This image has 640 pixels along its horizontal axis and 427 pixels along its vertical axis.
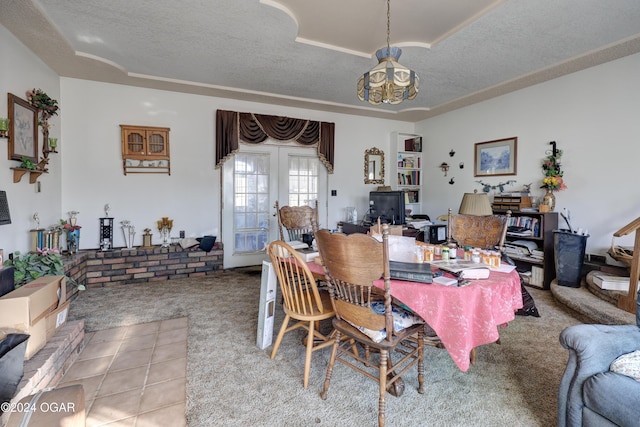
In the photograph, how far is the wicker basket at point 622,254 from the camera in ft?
9.13

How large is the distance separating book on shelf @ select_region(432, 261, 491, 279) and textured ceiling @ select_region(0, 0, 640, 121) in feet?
6.96

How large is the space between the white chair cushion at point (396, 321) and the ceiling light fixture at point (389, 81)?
4.95ft

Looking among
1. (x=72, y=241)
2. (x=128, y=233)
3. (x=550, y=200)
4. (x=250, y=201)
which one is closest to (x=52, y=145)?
(x=72, y=241)

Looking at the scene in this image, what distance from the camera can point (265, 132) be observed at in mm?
4754

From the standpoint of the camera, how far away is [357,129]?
561cm

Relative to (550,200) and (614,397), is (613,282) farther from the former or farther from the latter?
(614,397)

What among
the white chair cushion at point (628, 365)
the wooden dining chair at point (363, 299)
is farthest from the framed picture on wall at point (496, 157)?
the wooden dining chair at point (363, 299)

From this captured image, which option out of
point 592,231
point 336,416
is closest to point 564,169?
point 592,231

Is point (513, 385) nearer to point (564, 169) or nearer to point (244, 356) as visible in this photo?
point (244, 356)

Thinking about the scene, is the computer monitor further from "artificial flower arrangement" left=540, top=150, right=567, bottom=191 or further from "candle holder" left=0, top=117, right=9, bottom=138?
"candle holder" left=0, top=117, right=9, bottom=138

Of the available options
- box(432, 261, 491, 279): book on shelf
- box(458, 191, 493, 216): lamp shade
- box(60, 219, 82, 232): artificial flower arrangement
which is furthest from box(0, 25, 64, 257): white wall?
box(458, 191, 493, 216): lamp shade

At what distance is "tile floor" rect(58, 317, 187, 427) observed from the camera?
1.62 meters

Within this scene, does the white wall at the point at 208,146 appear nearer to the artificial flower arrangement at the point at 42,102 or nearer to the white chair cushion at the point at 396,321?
the artificial flower arrangement at the point at 42,102

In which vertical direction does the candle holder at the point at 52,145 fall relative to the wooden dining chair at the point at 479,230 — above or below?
above
